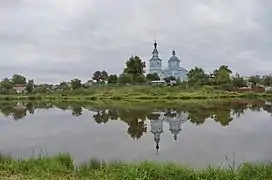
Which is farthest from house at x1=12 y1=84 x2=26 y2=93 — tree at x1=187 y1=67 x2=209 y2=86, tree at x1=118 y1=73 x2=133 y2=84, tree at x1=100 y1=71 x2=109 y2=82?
tree at x1=187 y1=67 x2=209 y2=86

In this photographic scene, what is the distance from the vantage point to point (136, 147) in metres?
12.6

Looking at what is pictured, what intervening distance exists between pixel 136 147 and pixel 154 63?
76.9 metres

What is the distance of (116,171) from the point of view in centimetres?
703

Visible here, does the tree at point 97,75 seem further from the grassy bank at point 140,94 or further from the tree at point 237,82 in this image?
the tree at point 237,82

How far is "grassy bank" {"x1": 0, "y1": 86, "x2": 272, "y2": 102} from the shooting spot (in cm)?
5009

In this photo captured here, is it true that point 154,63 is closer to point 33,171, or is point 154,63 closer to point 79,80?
point 79,80

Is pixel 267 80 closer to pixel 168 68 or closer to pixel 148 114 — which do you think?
pixel 168 68

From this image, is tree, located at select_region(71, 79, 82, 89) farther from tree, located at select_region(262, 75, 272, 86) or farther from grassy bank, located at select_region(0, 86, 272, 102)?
tree, located at select_region(262, 75, 272, 86)

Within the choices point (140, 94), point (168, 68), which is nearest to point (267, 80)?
point (168, 68)

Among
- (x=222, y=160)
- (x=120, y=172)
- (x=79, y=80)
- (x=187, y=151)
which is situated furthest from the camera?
(x=79, y=80)

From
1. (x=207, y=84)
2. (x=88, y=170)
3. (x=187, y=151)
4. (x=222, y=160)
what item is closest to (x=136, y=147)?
(x=187, y=151)

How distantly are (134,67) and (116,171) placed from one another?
54967 millimetres

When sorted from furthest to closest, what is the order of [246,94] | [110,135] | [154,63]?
[154,63]
[246,94]
[110,135]

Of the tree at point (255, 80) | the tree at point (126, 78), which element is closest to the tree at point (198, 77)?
the tree at point (126, 78)
